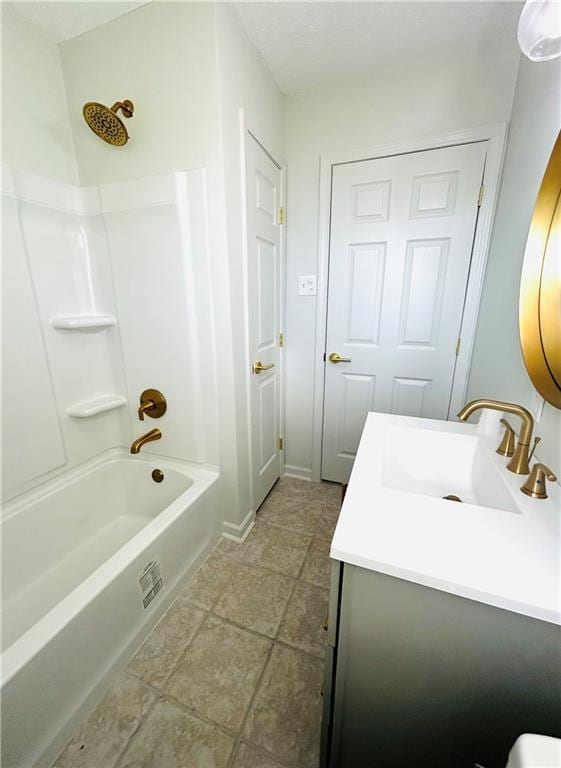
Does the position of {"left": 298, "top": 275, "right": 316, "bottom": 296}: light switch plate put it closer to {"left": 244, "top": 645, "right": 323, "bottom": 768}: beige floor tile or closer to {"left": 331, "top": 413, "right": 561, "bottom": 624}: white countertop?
{"left": 331, "top": 413, "right": 561, "bottom": 624}: white countertop

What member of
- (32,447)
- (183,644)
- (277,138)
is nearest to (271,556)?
(183,644)

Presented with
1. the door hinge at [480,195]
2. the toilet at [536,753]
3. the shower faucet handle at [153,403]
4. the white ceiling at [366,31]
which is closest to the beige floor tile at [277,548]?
the shower faucet handle at [153,403]

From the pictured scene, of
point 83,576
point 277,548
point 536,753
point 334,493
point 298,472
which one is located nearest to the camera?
point 536,753

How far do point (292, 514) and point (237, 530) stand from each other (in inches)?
15.1

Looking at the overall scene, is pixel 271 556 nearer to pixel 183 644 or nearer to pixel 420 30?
pixel 183 644

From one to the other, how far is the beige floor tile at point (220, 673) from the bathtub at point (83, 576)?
224 mm

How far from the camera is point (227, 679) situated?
1022mm

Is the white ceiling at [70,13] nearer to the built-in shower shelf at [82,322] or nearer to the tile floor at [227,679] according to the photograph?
the built-in shower shelf at [82,322]

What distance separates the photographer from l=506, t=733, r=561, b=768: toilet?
0.33m

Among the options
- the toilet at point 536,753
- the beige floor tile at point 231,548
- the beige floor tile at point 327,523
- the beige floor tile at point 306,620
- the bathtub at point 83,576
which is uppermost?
the toilet at point 536,753

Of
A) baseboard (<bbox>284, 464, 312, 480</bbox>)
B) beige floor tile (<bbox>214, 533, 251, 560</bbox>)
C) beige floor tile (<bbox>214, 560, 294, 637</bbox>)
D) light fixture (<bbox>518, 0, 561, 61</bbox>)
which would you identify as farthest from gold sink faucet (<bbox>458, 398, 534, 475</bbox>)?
baseboard (<bbox>284, 464, 312, 480</bbox>)

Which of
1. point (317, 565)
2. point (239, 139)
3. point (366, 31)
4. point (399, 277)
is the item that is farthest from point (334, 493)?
point (366, 31)

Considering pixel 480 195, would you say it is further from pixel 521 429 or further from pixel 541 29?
pixel 521 429

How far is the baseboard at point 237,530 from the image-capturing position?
5.20 ft
